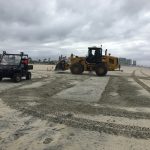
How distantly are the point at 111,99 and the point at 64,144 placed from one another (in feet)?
25.2

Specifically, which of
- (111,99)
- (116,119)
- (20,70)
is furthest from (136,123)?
(20,70)

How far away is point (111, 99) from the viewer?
595 inches

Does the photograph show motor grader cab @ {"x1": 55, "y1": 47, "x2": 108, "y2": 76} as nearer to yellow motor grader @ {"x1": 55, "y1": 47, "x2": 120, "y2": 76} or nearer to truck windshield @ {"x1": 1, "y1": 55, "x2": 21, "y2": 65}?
yellow motor grader @ {"x1": 55, "y1": 47, "x2": 120, "y2": 76}

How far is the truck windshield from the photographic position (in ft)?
81.0

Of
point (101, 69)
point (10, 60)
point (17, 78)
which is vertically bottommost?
point (17, 78)

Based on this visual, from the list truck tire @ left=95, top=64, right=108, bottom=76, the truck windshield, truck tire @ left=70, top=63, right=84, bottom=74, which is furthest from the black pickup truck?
truck tire @ left=70, top=63, right=84, bottom=74

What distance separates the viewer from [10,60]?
978 inches

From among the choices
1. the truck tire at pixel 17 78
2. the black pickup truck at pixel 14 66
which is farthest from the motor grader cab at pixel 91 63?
the truck tire at pixel 17 78

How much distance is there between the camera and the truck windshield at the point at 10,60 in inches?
972

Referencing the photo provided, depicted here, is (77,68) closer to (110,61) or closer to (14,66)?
(110,61)

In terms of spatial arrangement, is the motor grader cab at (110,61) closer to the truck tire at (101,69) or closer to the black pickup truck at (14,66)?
the truck tire at (101,69)

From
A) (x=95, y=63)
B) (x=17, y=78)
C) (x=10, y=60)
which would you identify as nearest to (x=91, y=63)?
(x=95, y=63)

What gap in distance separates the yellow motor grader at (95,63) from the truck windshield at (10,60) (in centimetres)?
1114

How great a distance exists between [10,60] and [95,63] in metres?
11.9
